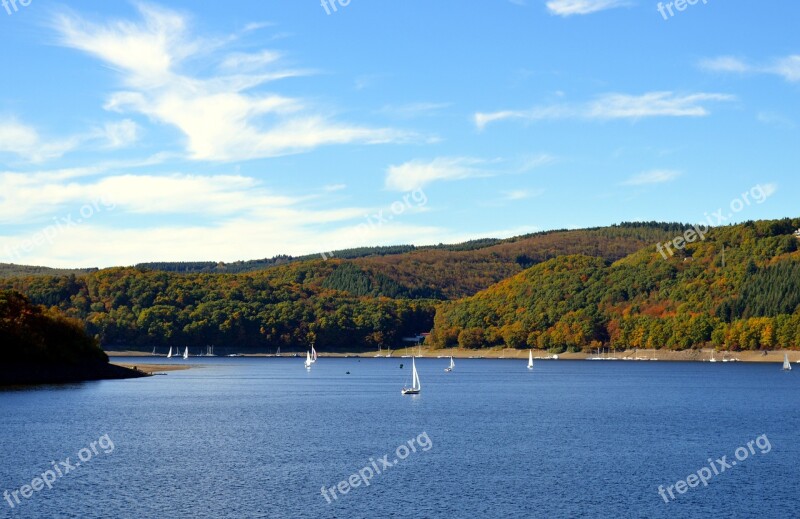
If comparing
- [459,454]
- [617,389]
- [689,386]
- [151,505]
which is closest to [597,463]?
[459,454]

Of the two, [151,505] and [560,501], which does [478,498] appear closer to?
[560,501]

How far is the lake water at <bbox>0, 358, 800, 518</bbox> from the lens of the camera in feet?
181

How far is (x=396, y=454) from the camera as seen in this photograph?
74.3 m

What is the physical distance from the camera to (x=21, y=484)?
59750 mm
